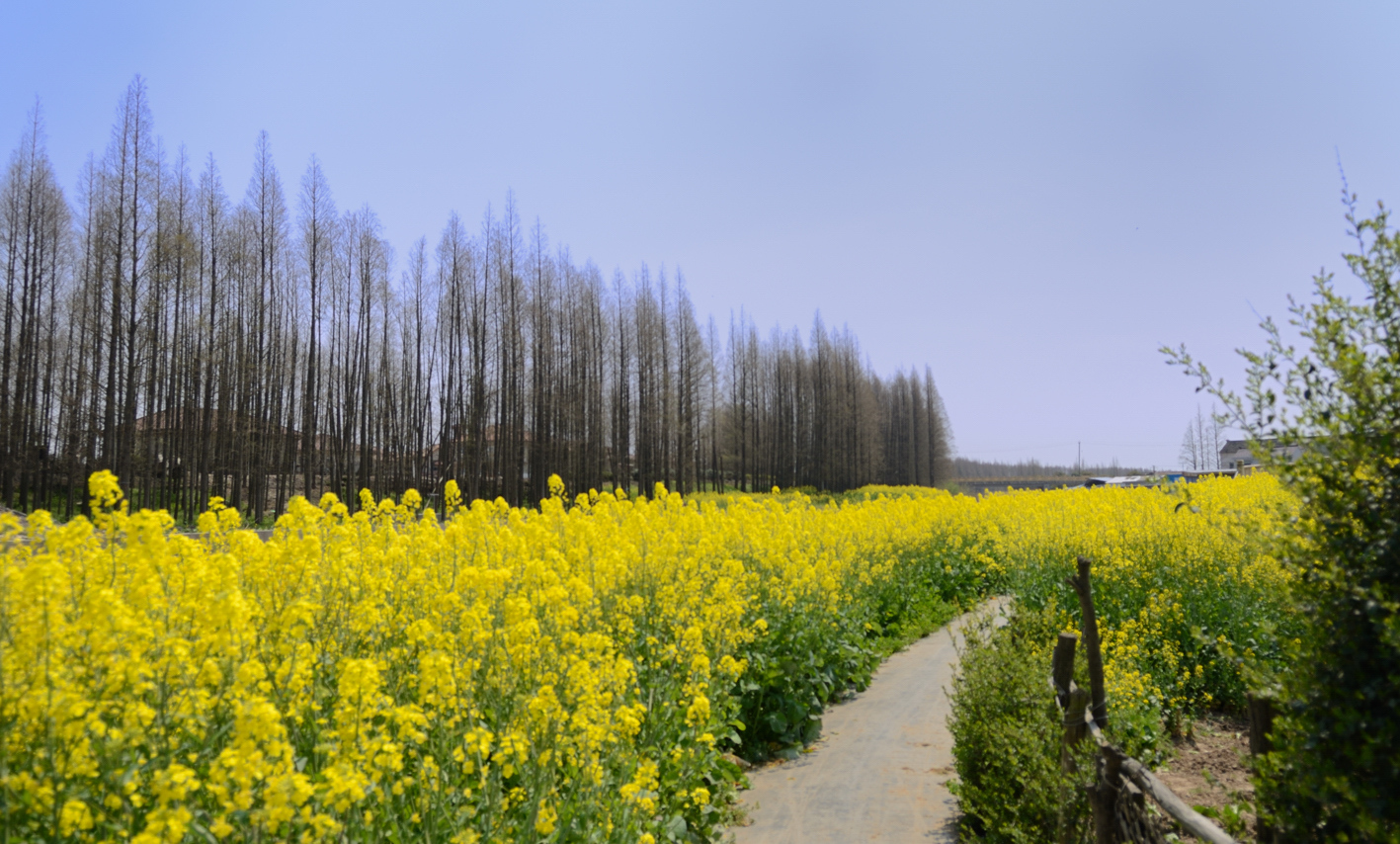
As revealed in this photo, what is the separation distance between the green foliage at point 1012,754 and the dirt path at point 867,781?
38 centimetres

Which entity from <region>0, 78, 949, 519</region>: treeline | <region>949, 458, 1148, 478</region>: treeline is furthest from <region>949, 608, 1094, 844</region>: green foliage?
<region>949, 458, 1148, 478</region>: treeline

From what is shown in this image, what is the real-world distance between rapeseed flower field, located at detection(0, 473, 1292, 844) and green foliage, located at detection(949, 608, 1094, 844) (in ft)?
2.32

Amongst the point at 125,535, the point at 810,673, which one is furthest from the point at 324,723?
the point at 810,673

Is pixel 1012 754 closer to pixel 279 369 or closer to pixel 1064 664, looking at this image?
pixel 1064 664

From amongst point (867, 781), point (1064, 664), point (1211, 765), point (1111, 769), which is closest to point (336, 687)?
point (1111, 769)

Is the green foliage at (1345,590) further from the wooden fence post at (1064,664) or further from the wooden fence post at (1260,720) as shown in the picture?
the wooden fence post at (1064,664)

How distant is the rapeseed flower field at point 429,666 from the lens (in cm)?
190

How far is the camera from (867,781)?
18.1 ft

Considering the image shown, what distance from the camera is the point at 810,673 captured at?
6547 millimetres

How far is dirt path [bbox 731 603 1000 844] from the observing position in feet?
15.6

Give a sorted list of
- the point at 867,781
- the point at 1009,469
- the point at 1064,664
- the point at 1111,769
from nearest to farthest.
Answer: the point at 1111,769, the point at 1064,664, the point at 867,781, the point at 1009,469

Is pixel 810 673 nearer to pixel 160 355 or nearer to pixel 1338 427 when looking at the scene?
pixel 1338 427

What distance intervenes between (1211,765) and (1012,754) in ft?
7.82

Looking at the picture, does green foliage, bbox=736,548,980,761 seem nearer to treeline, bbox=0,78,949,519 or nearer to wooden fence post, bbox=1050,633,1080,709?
wooden fence post, bbox=1050,633,1080,709
